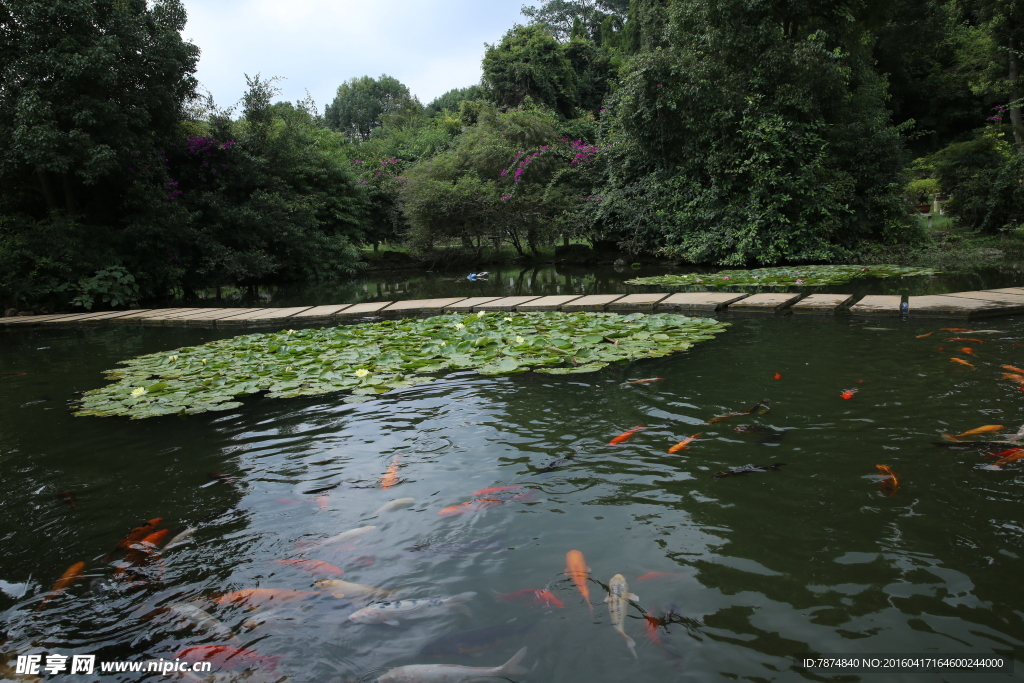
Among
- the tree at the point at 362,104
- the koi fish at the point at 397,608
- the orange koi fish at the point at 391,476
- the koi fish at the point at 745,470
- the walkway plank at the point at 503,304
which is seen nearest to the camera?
the koi fish at the point at 397,608

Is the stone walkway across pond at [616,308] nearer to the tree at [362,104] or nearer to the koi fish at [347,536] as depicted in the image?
the koi fish at [347,536]

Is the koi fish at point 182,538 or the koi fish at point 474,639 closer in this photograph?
the koi fish at point 474,639

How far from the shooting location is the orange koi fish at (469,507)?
6.48ft

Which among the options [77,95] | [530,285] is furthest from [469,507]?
[77,95]

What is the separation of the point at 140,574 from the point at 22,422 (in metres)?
2.42

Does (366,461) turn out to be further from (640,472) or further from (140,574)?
(640,472)

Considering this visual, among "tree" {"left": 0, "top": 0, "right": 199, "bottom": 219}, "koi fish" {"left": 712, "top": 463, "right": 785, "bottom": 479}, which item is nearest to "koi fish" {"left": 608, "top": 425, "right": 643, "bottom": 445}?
"koi fish" {"left": 712, "top": 463, "right": 785, "bottom": 479}

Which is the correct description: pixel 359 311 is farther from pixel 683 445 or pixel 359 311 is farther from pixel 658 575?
pixel 658 575

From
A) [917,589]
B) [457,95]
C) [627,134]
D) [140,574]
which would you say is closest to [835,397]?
[917,589]

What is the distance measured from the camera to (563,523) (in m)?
1.85

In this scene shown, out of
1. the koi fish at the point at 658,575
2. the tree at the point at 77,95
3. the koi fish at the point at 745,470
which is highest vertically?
the tree at the point at 77,95

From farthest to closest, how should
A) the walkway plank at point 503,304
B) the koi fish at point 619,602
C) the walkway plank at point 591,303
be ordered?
the walkway plank at point 503,304 < the walkway plank at point 591,303 < the koi fish at point 619,602

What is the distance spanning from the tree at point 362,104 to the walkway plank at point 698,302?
46.6 metres

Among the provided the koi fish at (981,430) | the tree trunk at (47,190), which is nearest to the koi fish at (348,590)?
the koi fish at (981,430)
